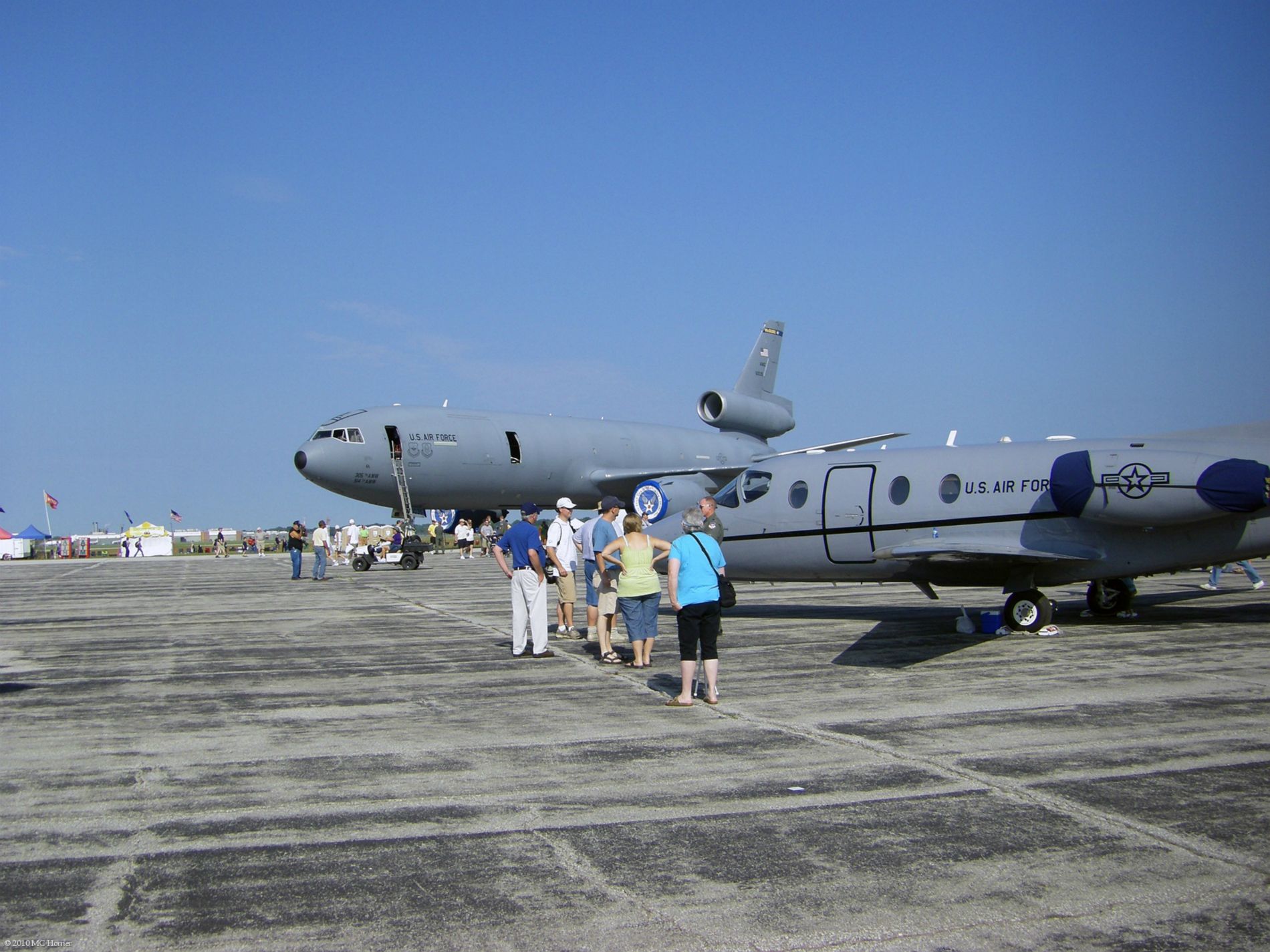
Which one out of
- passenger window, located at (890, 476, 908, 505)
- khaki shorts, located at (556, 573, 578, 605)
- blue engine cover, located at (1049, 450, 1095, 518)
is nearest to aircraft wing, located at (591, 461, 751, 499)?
khaki shorts, located at (556, 573, 578, 605)

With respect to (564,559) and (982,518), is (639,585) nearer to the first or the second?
(564,559)

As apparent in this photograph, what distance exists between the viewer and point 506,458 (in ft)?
116

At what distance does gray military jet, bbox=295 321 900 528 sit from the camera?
31.8 m

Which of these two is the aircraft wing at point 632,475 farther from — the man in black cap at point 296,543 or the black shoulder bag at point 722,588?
the black shoulder bag at point 722,588

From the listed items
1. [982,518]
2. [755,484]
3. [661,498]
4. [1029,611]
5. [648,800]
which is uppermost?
[661,498]

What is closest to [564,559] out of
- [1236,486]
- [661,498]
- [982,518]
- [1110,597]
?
[982,518]

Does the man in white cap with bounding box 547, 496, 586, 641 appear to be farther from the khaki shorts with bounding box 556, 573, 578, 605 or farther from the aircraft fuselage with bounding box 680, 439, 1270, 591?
the aircraft fuselage with bounding box 680, 439, 1270, 591

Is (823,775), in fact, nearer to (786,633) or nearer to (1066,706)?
(1066,706)

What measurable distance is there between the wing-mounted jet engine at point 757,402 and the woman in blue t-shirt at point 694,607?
119 feet

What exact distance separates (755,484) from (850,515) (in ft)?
5.16

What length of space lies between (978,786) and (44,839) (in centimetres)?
505

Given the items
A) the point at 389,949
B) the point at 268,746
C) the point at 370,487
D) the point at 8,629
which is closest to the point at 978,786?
the point at 389,949

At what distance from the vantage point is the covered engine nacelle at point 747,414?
4566 centimetres

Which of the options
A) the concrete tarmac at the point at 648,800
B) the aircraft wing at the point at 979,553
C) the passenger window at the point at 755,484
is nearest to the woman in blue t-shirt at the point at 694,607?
the concrete tarmac at the point at 648,800
